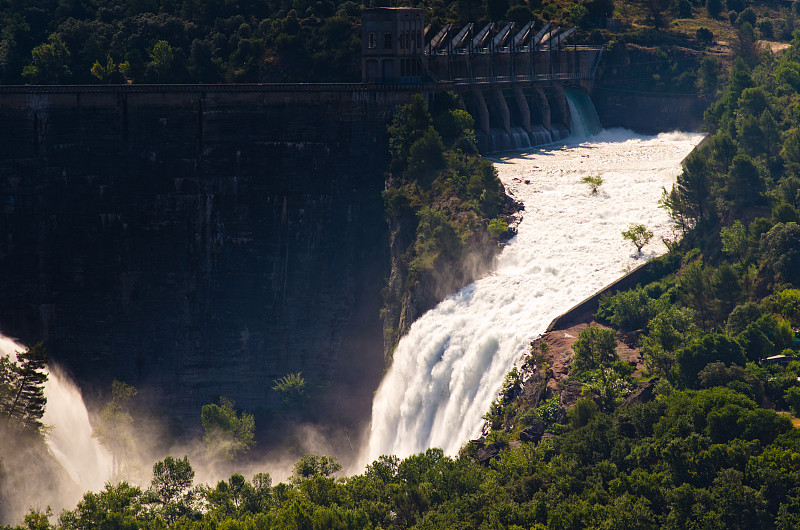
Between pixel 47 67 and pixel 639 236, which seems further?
pixel 47 67

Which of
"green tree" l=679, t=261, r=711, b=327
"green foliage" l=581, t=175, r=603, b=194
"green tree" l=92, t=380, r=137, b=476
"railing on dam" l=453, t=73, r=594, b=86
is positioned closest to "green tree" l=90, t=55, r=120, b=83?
"railing on dam" l=453, t=73, r=594, b=86

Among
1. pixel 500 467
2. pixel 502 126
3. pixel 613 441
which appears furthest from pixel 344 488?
pixel 502 126

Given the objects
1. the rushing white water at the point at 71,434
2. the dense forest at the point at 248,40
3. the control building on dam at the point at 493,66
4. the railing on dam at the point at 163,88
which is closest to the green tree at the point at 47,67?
the dense forest at the point at 248,40

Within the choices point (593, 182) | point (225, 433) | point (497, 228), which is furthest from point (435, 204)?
point (225, 433)

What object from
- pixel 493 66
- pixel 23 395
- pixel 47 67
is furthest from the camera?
pixel 47 67

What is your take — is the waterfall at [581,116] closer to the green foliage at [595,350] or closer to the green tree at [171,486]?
the green foliage at [595,350]

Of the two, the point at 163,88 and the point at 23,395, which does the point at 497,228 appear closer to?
the point at 163,88

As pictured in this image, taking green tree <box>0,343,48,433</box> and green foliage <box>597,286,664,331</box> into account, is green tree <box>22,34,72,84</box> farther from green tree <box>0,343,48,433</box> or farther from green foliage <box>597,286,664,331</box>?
green foliage <box>597,286,664,331</box>

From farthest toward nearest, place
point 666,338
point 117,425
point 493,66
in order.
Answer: point 493,66 → point 117,425 → point 666,338
